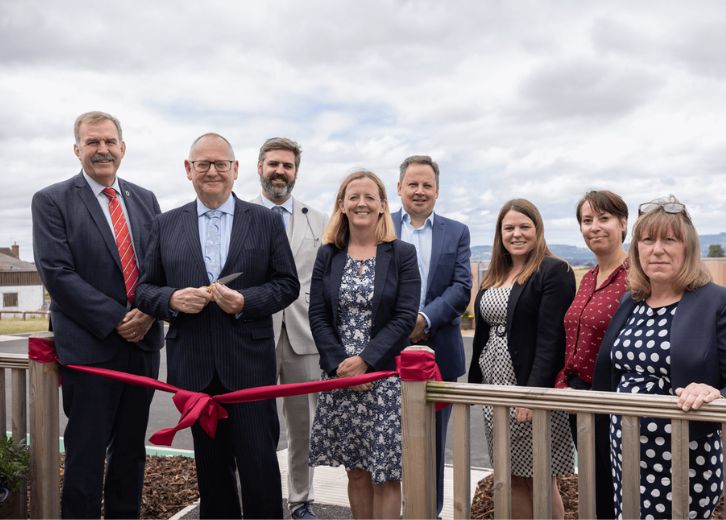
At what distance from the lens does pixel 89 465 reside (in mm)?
4105

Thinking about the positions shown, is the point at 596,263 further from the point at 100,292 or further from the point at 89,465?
the point at 89,465

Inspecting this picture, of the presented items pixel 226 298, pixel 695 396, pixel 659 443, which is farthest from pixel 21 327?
pixel 695 396

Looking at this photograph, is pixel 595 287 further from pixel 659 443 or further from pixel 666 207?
pixel 659 443

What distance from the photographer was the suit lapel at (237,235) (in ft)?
12.6

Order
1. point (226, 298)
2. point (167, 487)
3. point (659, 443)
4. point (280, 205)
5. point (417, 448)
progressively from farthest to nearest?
point (167, 487), point (280, 205), point (226, 298), point (417, 448), point (659, 443)

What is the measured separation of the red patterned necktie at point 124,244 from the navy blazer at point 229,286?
25 cm

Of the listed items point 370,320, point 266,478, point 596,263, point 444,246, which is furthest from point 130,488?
point 596,263

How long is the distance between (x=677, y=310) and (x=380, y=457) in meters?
1.73

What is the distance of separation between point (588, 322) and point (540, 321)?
313 mm

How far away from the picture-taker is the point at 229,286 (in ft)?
12.6

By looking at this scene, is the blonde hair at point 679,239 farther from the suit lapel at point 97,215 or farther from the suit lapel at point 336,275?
the suit lapel at point 97,215

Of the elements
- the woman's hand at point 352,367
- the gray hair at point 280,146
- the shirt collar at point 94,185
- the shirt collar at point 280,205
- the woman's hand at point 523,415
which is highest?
the gray hair at point 280,146

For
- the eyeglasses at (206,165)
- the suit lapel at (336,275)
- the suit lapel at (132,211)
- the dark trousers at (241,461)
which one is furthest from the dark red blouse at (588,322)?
the suit lapel at (132,211)

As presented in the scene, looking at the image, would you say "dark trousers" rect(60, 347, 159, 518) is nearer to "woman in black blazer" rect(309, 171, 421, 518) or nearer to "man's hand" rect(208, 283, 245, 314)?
"man's hand" rect(208, 283, 245, 314)
